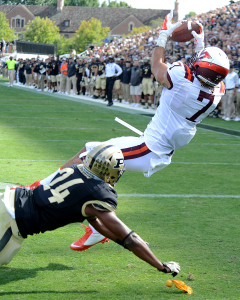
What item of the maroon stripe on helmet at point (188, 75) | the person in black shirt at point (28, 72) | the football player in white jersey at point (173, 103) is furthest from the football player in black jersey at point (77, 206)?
the person in black shirt at point (28, 72)

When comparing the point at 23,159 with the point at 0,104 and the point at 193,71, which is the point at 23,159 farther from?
the point at 0,104

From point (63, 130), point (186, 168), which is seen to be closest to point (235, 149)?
point (186, 168)

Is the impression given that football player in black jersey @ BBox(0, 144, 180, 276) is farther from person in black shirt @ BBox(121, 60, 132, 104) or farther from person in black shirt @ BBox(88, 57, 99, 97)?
person in black shirt @ BBox(88, 57, 99, 97)

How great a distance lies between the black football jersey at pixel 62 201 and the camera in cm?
381

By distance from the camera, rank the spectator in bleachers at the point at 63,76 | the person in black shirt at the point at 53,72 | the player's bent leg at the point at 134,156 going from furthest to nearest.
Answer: the person in black shirt at the point at 53,72, the spectator in bleachers at the point at 63,76, the player's bent leg at the point at 134,156

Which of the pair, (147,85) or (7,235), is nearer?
(7,235)

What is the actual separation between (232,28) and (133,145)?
67.5ft

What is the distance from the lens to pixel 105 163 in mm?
3787

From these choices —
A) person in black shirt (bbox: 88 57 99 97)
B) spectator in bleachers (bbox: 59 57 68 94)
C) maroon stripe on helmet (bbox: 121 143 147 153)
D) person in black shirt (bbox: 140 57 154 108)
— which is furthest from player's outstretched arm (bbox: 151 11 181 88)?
spectator in bleachers (bbox: 59 57 68 94)

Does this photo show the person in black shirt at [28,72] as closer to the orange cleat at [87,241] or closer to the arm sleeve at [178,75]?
the arm sleeve at [178,75]

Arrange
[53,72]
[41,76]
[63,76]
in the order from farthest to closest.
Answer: [41,76], [53,72], [63,76]

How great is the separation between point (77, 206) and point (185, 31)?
228 centimetres

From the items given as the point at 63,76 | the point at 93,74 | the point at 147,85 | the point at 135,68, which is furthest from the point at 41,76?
the point at 147,85

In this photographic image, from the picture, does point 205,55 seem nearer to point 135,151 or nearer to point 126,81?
point 135,151
